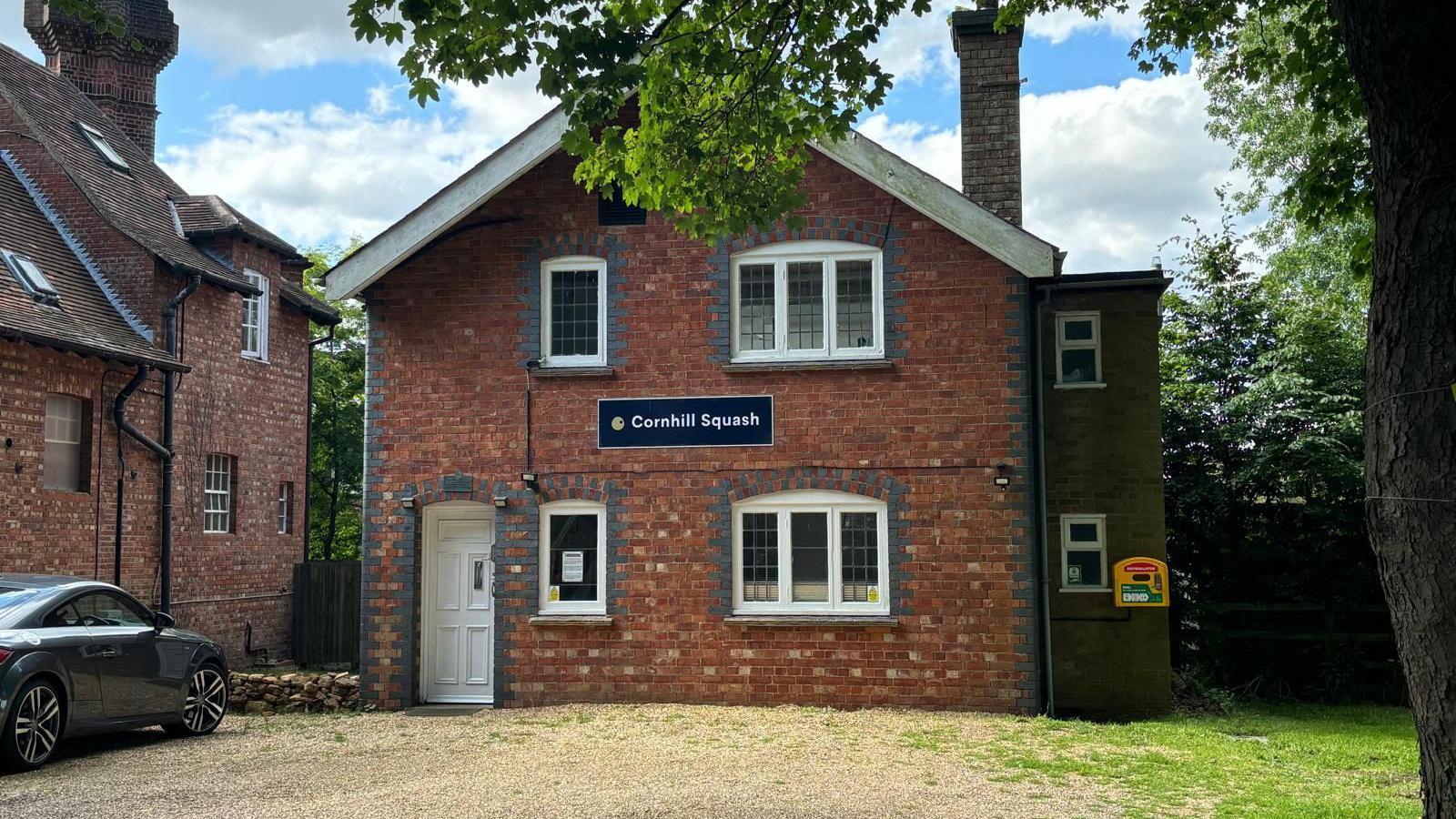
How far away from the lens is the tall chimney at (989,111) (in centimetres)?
1491

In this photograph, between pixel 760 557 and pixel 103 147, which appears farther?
pixel 103 147

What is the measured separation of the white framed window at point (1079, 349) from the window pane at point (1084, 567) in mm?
2013

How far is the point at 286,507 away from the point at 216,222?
544 cm

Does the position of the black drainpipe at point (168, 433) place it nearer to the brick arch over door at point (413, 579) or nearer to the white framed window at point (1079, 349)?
the brick arch over door at point (413, 579)

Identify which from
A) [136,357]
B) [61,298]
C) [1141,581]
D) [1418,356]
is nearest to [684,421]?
[1141,581]

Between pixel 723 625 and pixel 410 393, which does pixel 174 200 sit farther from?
pixel 723 625

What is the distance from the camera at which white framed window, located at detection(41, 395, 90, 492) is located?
56.6ft

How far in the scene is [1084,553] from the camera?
47.8ft

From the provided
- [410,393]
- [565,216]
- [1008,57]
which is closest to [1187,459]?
[1008,57]

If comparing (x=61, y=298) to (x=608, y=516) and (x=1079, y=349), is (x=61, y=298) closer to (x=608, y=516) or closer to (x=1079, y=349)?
(x=608, y=516)

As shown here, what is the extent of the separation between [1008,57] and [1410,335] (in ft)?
35.4

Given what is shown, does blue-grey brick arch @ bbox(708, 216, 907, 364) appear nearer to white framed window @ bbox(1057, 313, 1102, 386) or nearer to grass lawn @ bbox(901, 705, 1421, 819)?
white framed window @ bbox(1057, 313, 1102, 386)

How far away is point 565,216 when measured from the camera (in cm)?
1450

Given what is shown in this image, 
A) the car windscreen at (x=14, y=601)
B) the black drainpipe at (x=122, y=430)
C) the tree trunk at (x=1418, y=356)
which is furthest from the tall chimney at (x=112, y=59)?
the tree trunk at (x=1418, y=356)
